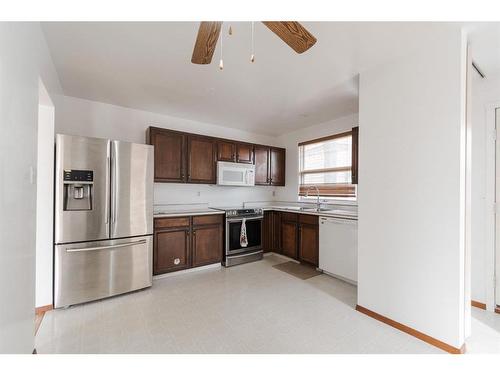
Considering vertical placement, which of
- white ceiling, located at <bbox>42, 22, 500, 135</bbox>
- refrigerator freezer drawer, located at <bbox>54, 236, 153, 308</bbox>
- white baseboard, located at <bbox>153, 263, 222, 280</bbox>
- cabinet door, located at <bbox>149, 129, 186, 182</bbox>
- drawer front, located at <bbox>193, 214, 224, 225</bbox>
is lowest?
white baseboard, located at <bbox>153, 263, 222, 280</bbox>

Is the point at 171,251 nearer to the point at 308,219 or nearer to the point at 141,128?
the point at 141,128

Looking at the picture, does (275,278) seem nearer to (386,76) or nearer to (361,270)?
(361,270)

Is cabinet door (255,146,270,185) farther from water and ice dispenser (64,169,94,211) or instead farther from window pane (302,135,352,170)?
water and ice dispenser (64,169,94,211)

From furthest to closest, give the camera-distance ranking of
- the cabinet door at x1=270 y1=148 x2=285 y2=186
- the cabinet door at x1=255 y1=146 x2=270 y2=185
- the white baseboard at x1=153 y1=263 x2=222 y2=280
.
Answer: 1. the cabinet door at x1=270 y1=148 x2=285 y2=186
2. the cabinet door at x1=255 y1=146 x2=270 y2=185
3. the white baseboard at x1=153 y1=263 x2=222 y2=280

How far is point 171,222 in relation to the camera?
3.27 metres

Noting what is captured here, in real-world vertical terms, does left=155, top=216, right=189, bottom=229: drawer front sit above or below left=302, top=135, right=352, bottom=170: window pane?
below

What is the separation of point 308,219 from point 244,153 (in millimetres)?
1662

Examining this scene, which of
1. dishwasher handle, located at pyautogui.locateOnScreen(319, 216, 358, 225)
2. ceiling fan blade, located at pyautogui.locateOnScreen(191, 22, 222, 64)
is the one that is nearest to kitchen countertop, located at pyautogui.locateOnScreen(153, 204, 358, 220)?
dishwasher handle, located at pyautogui.locateOnScreen(319, 216, 358, 225)

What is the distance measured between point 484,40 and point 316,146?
103 inches

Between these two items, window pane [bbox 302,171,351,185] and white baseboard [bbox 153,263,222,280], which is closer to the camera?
white baseboard [bbox 153,263,222,280]

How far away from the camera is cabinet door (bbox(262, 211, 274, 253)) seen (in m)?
4.32

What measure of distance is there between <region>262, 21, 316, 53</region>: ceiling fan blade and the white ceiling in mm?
604

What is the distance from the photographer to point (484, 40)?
6.08 ft

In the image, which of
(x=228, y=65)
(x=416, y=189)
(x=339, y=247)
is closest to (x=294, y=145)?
(x=339, y=247)
